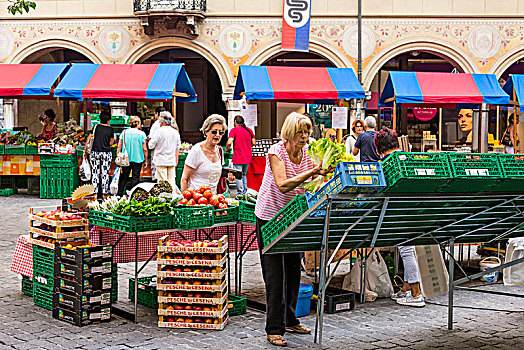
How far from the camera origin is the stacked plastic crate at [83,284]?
591 cm

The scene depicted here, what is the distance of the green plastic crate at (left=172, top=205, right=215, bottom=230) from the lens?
6.14m

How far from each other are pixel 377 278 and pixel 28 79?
1080cm

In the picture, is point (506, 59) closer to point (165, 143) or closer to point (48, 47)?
point (165, 143)

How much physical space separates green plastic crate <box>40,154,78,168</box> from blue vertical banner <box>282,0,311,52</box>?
8.02 meters

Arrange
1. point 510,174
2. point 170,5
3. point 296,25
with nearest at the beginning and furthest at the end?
point 510,174 < point 170,5 < point 296,25

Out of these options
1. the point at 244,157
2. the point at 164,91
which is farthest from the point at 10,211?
the point at 244,157

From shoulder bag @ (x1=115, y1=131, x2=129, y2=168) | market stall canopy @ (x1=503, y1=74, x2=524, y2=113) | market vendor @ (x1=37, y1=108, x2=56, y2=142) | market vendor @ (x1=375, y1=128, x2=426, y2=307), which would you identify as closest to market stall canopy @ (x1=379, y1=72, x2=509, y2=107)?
market stall canopy @ (x1=503, y1=74, x2=524, y2=113)

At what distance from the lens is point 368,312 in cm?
645

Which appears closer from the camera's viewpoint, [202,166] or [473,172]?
[473,172]

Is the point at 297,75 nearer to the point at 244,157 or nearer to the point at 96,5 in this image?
the point at 244,157

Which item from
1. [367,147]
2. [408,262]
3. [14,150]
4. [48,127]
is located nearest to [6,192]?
[14,150]

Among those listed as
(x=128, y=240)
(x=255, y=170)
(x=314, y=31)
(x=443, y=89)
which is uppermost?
(x=314, y=31)

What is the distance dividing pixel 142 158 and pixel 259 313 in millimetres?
7723

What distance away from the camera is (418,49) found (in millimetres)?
21188
